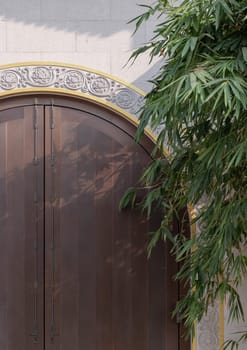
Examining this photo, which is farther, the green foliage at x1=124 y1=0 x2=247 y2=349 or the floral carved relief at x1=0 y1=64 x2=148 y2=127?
the floral carved relief at x1=0 y1=64 x2=148 y2=127

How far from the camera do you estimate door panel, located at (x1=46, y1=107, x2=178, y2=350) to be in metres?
3.52

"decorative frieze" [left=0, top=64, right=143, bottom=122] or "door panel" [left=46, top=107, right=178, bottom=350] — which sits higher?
"decorative frieze" [left=0, top=64, right=143, bottom=122]

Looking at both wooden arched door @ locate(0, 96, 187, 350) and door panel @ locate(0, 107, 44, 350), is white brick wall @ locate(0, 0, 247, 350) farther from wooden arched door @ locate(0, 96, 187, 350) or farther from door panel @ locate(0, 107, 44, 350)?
door panel @ locate(0, 107, 44, 350)

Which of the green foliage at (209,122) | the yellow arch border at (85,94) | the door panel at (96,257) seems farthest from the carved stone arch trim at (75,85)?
the green foliage at (209,122)

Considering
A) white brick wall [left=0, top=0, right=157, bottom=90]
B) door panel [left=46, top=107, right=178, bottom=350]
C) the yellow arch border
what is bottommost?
door panel [left=46, top=107, right=178, bottom=350]

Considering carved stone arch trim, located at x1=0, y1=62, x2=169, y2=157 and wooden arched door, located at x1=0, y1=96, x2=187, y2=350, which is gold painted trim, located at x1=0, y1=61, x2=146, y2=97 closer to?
carved stone arch trim, located at x1=0, y1=62, x2=169, y2=157

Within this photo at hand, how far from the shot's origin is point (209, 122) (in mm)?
2889

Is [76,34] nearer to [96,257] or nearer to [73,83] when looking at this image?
[73,83]

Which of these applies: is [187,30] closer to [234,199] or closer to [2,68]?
[234,199]

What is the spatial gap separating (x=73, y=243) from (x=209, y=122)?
1.16 m

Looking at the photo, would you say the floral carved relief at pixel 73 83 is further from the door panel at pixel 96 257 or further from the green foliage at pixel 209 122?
the green foliage at pixel 209 122

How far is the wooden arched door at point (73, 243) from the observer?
3.51 m

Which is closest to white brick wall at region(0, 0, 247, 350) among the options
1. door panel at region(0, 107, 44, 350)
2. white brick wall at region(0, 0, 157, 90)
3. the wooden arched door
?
white brick wall at region(0, 0, 157, 90)

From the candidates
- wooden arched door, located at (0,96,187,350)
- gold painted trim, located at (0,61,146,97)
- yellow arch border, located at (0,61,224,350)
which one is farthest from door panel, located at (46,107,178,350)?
gold painted trim, located at (0,61,146,97)
